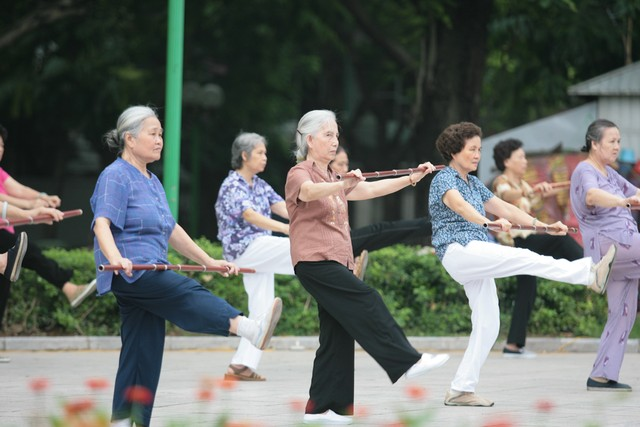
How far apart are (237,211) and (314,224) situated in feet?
9.36

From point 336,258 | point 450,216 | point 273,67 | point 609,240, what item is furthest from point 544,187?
point 273,67

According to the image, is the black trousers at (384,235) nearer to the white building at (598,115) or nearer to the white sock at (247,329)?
the white sock at (247,329)

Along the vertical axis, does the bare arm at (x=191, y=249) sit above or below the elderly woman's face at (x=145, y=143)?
below

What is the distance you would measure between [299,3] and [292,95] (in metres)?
7.66

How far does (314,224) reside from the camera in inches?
284

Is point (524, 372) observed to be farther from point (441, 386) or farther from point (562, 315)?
point (562, 315)

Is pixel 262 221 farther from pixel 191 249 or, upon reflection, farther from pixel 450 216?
pixel 191 249

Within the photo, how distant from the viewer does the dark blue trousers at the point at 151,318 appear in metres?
6.48

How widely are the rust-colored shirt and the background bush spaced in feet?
19.4

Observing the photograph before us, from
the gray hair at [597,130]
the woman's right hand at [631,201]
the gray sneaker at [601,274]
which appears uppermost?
the gray hair at [597,130]

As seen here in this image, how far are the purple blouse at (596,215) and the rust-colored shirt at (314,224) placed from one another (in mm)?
2462

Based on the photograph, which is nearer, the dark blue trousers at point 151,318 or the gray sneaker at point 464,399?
the dark blue trousers at point 151,318

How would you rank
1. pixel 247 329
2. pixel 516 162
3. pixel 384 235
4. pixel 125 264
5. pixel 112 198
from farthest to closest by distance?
pixel 516 162 < pixel 384 235 < pixel 112 198 < pixel 247 329 < pixel 125 264

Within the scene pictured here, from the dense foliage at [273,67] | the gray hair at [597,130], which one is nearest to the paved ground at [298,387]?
the gray hair at [597,130]
